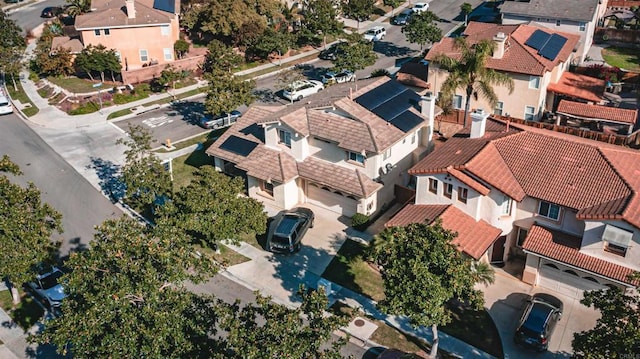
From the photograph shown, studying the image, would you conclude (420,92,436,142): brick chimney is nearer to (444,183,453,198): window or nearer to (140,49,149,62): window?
(444,183,453,198): window

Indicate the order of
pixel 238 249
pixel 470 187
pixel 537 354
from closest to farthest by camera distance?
pixel 537 354, pixel 470 187, pixel 238 249

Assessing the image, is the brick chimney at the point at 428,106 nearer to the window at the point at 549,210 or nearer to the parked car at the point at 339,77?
the window at the point at 549,210

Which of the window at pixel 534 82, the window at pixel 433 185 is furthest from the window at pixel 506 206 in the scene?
the window at pixel 534 82

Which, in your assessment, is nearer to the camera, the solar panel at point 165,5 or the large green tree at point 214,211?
the large green tree at point 214,211

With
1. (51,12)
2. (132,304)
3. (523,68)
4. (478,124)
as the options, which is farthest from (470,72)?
(51,12)

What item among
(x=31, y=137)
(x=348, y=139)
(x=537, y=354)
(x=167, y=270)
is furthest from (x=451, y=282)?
(x=31, y=137)

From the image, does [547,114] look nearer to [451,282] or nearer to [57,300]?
[451,282]

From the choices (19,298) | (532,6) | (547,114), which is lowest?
(19,298)
